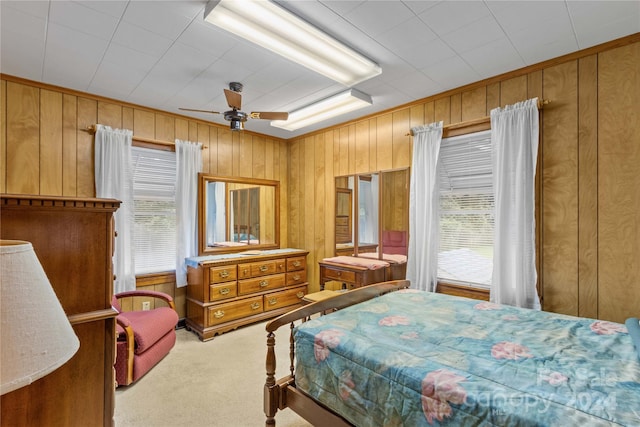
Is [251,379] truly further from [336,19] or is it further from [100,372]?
[336,19]

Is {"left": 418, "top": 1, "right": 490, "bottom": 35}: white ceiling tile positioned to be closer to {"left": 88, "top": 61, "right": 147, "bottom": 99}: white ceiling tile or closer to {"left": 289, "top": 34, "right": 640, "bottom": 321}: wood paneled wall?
{"left": 289, "top": 34, "right": 640, "bottom": 321}: wood paneled wall

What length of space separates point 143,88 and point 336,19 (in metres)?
2.18

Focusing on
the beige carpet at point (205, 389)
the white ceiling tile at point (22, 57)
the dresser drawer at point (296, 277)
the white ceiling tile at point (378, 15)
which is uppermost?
the white ceiling tile at point (378, 15)

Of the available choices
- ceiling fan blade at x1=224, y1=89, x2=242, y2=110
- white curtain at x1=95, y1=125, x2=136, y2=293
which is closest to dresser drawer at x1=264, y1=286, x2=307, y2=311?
white curtain at x1=95, y1=125, x2=136, y2=293

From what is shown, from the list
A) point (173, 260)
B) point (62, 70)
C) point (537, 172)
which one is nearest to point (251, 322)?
point (173, 260)

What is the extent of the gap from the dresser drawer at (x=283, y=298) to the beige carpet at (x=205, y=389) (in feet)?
2.29

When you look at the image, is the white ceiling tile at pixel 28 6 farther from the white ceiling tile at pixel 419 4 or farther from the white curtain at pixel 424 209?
the white curtain at pixel 424 209

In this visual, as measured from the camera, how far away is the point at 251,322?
3.92 meters

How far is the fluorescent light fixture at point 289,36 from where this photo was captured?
1.86 m

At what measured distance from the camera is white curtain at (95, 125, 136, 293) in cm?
326

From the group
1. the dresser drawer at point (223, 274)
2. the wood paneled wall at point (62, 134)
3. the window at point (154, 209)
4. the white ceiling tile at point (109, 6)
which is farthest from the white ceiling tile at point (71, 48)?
the dresser drawer at point (223, 274)

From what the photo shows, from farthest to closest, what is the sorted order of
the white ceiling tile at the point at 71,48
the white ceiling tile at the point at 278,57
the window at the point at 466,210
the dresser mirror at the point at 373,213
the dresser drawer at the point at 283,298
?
the dresser drawer at the point at 283,298
the dresser mirror at the point at 373,213
the window at the point at 466,210
the white ceiling tile at the point at 71,48
the white ceiling tile at the point at 278,57

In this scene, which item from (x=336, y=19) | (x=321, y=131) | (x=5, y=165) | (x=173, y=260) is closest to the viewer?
(x=336, y=19)

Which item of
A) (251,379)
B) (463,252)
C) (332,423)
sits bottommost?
(251,379)
